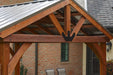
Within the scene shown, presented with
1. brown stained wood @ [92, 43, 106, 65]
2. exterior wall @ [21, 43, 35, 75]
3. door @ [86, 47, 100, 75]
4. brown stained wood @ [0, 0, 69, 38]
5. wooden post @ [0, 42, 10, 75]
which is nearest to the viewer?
brown stained wood @ [0, 0, 69, 38]

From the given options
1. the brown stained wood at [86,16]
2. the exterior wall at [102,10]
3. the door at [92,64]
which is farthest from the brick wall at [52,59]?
the brown stained wood at [86,16]

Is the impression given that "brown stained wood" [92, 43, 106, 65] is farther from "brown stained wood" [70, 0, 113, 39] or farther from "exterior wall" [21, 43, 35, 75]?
"exterior wall" [21, 43, 35, 75]

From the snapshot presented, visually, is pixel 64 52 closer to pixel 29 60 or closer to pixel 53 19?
pixel 29 60

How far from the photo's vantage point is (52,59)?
16.3 metres

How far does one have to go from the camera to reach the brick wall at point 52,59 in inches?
613

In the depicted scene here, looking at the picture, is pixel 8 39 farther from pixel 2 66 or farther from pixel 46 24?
pixel 46 24

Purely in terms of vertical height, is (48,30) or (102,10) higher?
(102,10)

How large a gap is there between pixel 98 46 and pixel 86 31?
124cm

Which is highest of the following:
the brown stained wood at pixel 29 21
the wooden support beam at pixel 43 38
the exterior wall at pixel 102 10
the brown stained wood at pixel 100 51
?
the exterior wall at pixel 102 10

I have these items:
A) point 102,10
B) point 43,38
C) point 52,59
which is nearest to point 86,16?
point 43,38

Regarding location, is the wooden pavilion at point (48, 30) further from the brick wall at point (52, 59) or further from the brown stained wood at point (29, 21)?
the brick wall at point (52, 59)

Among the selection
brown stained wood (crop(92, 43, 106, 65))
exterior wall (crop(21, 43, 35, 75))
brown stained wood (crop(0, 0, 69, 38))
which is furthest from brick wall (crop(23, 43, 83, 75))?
brown stained wood (crop(0, 0, 69, 38))

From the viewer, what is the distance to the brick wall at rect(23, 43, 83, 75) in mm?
15568

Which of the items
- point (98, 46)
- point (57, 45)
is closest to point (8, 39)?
point (98, 46)
